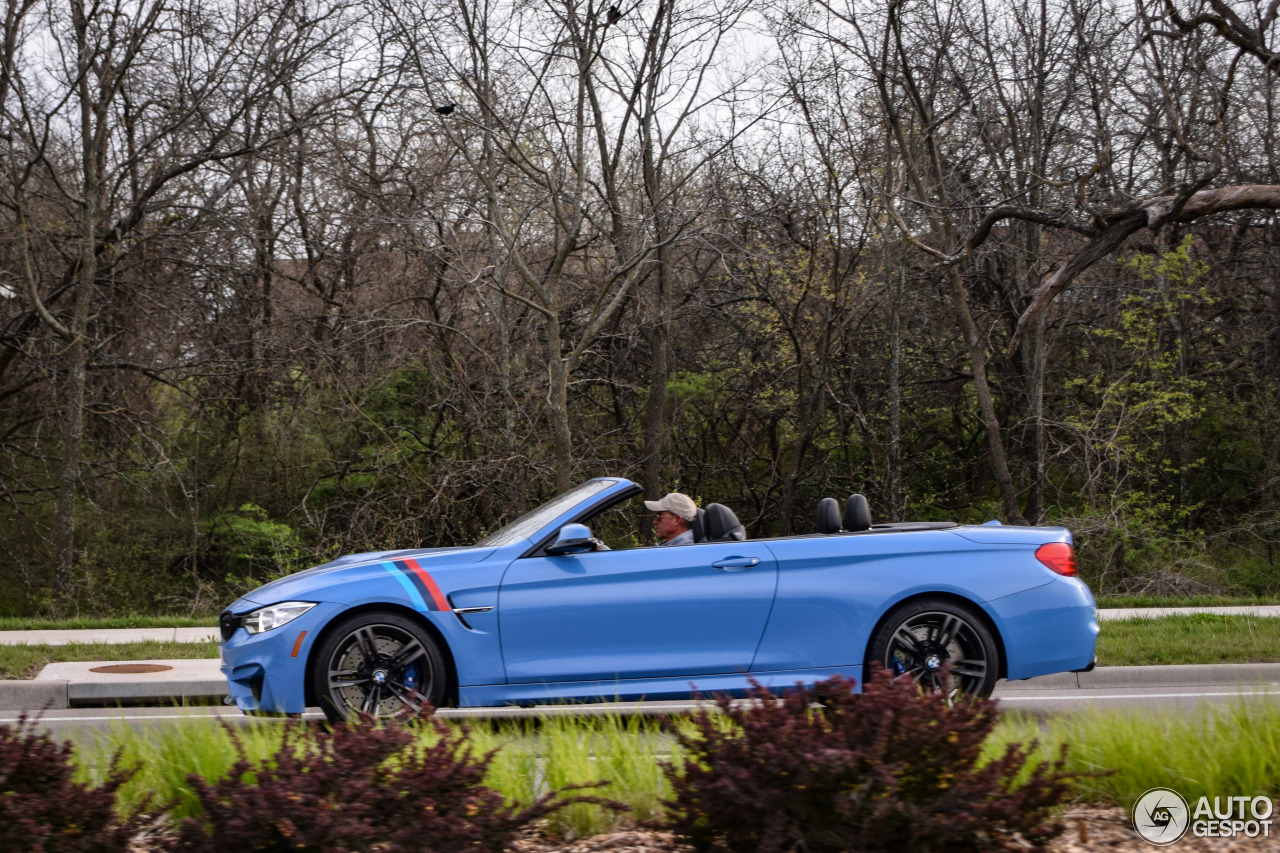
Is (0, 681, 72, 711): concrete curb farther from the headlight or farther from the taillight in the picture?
the taillight

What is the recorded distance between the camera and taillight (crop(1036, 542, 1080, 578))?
672cm

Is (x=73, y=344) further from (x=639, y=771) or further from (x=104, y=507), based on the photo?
(x=639, y=771)

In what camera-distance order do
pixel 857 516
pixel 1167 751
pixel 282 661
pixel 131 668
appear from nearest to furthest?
pixel 1167 751 < pixel 282 661 < pixel 857 516 < pixel 131 668

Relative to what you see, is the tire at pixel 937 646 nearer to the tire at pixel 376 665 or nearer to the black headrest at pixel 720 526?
the black headrest at pixel 720 526

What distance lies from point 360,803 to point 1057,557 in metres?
4.54

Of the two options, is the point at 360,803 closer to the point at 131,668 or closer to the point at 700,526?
the point at 700,526

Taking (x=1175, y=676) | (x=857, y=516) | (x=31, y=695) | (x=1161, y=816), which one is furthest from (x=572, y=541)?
(x=1175, y=676)

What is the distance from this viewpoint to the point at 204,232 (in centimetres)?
1756

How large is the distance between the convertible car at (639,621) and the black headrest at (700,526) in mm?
542

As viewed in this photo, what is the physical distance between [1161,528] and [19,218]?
55.4 feet

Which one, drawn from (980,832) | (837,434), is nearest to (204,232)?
(837,434)

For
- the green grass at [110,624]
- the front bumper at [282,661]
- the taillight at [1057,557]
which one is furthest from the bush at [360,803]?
the green grass at [110,624]

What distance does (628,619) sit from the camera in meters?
6.36

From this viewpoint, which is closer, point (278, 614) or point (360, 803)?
point (360, 803)
